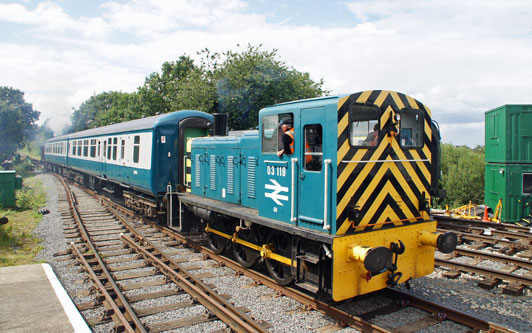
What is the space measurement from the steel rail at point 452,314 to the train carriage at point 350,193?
0.35 metres

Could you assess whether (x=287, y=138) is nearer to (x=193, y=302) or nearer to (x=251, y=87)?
(x=193, y=302)

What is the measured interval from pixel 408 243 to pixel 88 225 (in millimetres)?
9938

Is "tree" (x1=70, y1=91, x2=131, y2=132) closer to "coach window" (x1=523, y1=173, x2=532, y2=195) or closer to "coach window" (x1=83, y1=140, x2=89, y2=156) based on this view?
"coach window" (x1=83, y1=140, x2=89, y2=156)

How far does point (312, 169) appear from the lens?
5176 millimetres

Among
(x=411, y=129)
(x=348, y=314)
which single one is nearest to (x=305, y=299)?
(x=348, y=314)

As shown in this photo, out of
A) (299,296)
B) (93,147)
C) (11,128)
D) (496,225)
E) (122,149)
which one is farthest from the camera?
(11,128)

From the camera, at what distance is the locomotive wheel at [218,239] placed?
784cm

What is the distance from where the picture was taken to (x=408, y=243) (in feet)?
→ 17.8

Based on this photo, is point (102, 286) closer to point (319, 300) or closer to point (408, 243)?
point (319, 300)

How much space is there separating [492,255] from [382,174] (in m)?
4.27

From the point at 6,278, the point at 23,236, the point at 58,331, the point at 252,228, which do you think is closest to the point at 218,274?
the point at 252,228

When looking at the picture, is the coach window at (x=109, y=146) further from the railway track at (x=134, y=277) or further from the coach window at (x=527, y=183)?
the coach window at (x=527, y=183)

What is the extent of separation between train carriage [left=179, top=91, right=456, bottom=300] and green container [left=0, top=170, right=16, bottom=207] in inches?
512

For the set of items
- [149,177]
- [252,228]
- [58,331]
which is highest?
[149,177]
